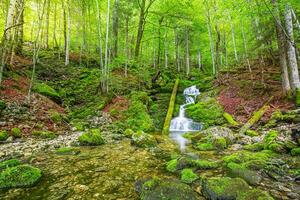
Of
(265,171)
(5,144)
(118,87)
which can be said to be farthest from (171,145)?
(118,87)

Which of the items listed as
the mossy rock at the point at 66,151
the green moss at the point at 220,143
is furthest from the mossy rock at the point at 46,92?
the green moss at the point at 220,143

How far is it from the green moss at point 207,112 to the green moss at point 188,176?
24.5 feet

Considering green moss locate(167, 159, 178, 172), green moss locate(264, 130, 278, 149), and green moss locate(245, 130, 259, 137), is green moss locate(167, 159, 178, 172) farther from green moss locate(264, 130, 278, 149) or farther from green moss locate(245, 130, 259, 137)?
green moss locate(245, 130, 259, 137)

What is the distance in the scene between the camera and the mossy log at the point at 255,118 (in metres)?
9.68

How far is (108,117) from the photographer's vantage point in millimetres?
11836

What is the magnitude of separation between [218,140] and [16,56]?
14686 mm

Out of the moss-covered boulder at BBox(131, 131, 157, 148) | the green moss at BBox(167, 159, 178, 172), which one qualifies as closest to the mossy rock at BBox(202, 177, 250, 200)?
the green moss at BBox(167, 159, 178, 172)

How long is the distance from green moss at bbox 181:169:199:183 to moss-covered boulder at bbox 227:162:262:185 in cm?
84

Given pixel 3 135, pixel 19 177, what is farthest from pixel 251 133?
pixel 3 135

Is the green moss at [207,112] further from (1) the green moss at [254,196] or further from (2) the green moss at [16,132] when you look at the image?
(2) the green moss at [16,132]

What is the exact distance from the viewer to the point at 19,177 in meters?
4.38

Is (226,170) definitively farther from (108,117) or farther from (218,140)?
(108,117)

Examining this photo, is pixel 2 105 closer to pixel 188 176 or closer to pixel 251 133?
pixel 188 176

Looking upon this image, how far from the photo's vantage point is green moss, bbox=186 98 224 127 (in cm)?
1233
